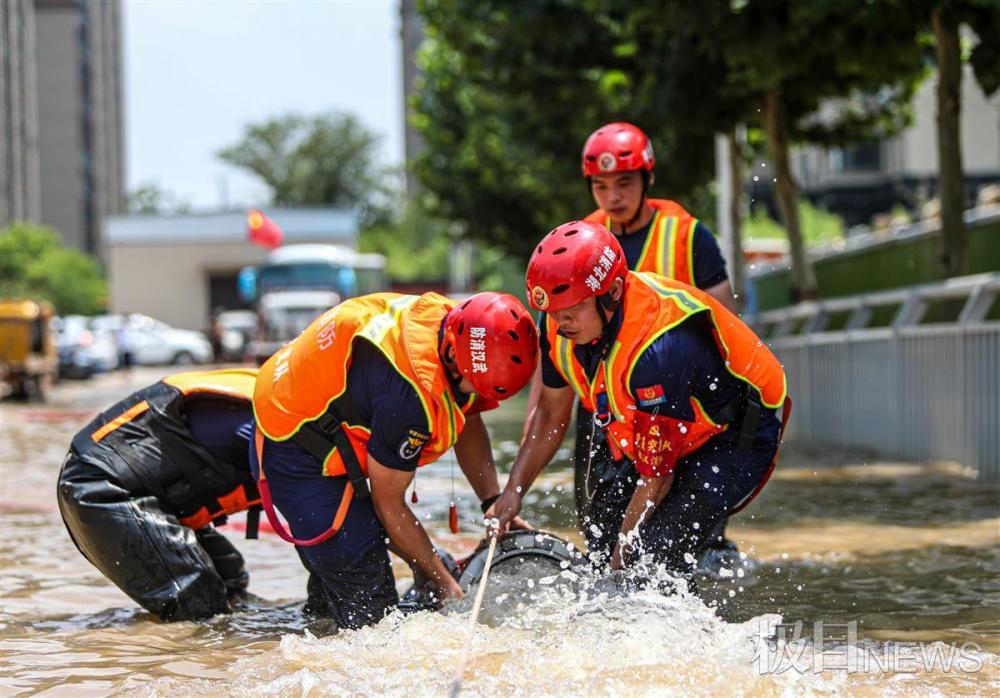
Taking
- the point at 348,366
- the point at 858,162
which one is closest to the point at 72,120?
the point at 858,162

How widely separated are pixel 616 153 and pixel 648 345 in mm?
1692

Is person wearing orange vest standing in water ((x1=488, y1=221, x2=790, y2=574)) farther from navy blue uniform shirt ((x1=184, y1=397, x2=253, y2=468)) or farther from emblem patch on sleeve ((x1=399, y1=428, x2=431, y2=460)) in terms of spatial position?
navy blue uniform shirt ((x1=184, y1=397, x2=253, y2=468))

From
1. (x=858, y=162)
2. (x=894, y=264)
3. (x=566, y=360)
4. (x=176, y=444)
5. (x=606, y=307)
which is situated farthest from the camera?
(x=858, y=162)

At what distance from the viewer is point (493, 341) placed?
5109 millimetres

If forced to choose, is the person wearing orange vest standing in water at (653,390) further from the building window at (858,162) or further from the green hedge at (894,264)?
the building window at (858,162)

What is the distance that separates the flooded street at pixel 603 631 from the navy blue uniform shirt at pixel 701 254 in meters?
1.26

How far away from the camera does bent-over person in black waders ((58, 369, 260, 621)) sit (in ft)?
20.0

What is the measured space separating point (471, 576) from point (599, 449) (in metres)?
0.76

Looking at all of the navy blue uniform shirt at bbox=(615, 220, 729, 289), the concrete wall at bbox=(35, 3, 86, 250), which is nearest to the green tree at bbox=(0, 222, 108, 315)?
the concrete wall at bbox=(35, 3, 86, 250)

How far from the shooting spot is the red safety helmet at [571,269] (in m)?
4.92

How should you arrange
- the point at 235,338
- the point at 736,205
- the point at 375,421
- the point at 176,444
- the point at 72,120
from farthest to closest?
the point at 72,120 < the point at 235,338 < the point at 736,205 < the point at 176,444 < the point at 375,421

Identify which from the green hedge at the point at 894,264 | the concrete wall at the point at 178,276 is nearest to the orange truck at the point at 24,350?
the green hedge at the point at 894,264

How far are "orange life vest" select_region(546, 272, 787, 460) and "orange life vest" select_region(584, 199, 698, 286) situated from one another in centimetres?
98

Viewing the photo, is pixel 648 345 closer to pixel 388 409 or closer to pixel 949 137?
pixel 388 409
